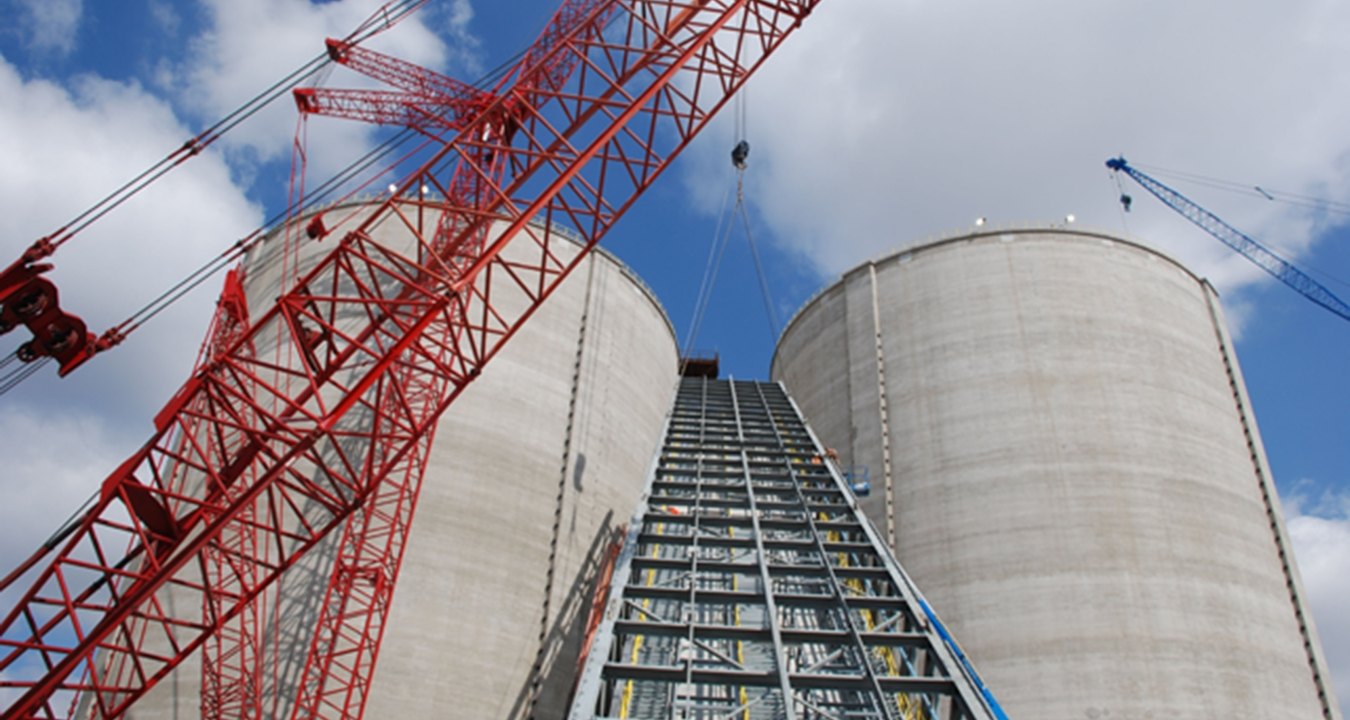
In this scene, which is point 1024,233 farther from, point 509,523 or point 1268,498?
point 509,523

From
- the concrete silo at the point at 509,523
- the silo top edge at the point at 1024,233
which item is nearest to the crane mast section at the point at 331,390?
the concrete silo at the point at 509,523

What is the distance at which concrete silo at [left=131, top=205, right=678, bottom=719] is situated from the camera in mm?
22719

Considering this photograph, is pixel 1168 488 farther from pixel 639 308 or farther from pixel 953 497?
pixel 639 308

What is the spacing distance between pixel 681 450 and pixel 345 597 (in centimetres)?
910

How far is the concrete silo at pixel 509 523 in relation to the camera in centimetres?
2272

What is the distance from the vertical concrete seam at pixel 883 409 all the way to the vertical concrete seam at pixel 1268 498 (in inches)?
424

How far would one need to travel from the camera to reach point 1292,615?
24.5 meters

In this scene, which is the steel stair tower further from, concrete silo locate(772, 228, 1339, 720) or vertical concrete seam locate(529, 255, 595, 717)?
vertical concrete seam locate(529, 255, 595, 717)

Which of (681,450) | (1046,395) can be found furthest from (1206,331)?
(681,450)

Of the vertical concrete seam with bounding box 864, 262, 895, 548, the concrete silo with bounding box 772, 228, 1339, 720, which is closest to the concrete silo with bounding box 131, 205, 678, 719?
the concrete silo with bounding box 772, 228, 1339, 720

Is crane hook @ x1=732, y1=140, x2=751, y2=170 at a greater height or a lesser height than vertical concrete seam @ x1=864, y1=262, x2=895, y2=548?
greater

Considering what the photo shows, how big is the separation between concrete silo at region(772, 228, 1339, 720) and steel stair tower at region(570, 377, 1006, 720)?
4.87 meters

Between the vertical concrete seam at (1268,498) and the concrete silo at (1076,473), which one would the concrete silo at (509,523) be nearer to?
the concrete silo at (1076,473)

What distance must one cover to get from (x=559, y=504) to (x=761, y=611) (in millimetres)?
11643
